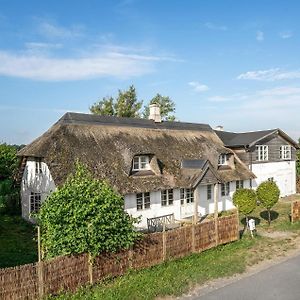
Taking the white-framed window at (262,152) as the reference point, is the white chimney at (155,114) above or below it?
above

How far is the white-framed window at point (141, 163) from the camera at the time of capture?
2219 centimetres

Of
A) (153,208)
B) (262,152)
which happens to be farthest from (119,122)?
(262,152)

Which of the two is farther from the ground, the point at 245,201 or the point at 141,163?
the point at 141,163

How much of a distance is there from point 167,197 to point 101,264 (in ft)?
38.3

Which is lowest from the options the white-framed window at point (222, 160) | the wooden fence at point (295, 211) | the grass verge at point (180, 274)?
the grass verge at point (180, 274)

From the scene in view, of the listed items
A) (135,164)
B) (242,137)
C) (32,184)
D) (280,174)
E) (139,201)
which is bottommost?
(139,201)

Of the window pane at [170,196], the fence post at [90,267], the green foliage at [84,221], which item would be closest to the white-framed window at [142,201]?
the window pane at [170,196]

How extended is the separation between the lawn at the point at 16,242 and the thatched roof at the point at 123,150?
3704 mm

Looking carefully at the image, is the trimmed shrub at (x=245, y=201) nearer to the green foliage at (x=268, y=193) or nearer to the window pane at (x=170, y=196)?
the green foliage at (x=268, y=193)

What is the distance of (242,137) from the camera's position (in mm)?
32750

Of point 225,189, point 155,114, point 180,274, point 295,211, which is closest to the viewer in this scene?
point 180,274

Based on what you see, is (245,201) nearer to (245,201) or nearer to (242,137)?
(245,201)

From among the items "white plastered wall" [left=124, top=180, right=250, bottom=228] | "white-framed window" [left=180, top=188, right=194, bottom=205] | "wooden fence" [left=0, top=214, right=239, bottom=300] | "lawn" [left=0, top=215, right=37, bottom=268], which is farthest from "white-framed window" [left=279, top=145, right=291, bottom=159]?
"lawn" [left=0, top=215, right=37, bottom=268]

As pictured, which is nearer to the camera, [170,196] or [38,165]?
[38,165]
